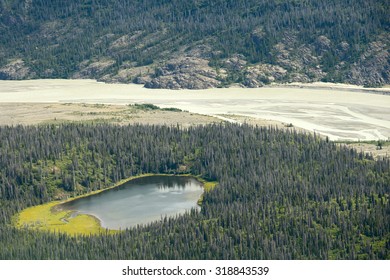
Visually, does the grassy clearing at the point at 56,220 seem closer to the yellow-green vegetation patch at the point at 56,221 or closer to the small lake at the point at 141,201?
the yellow-green vegetation patch at the point at 56,221

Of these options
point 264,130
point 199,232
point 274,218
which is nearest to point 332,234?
point 274,218

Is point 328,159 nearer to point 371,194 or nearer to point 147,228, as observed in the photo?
point 371,194

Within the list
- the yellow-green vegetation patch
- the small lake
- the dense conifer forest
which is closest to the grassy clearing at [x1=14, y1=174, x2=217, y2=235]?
the yellow-green vegetation patch

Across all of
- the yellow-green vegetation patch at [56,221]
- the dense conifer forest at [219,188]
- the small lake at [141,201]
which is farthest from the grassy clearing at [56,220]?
the dense conifer forest at [219,188]

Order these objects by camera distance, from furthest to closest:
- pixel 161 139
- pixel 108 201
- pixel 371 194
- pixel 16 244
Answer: pixel 161 139 < pixel 108 201 < pixel 371 194 < pixel 16 244

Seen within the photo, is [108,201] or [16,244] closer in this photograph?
[16,244]

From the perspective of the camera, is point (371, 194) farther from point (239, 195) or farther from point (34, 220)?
point (34, 220)

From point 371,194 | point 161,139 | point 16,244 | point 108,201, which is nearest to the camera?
point 16,244
